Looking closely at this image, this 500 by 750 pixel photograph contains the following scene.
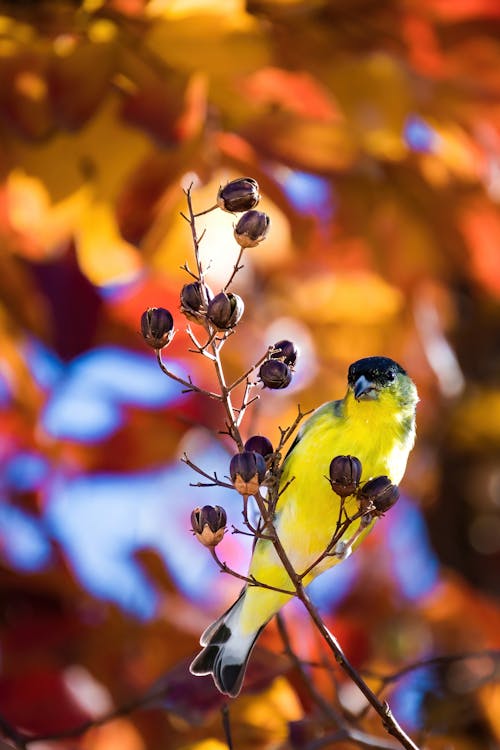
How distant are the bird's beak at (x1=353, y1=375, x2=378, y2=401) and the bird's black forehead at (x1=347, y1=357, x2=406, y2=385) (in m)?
0.02

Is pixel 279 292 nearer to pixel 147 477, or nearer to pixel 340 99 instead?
pixel 147 477

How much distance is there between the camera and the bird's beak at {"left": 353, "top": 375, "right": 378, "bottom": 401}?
5.54 feet

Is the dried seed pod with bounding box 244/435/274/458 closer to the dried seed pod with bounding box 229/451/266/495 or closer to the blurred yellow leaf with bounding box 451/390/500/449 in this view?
the dried seed pod with bounding box 229/451/266/495

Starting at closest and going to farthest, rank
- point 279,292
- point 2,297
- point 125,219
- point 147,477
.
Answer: point 125,219
point 2,297
point 147,477
point 279,292

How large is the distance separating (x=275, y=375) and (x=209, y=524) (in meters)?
0.18

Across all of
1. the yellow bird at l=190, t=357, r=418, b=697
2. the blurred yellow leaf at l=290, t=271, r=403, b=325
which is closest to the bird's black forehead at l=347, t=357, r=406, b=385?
the yellow bird at l=190, t=357, r=418, b=697

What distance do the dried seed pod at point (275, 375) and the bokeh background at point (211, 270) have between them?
0.36 meters

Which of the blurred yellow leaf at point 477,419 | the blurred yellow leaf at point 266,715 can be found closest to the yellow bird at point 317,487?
the blurred yellow leaf at point 266,715

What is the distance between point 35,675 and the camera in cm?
204

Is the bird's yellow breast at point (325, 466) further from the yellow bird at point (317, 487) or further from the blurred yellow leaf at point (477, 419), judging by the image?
the blurred yellow leaf at point (477, 419)

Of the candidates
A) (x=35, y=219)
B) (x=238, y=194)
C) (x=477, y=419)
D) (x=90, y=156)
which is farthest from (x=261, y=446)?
(x=477, y=419)

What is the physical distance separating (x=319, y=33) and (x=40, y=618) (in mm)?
1443

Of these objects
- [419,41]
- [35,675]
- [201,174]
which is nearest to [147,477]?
[35,675]

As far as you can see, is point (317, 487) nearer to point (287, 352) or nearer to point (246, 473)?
point (287, 352)
